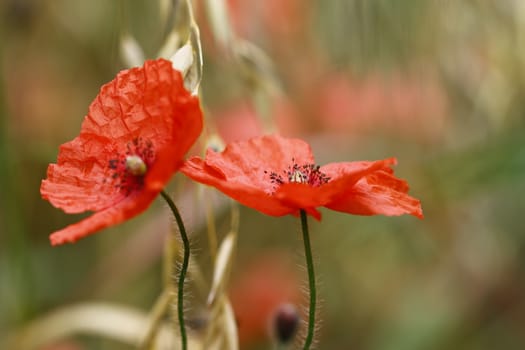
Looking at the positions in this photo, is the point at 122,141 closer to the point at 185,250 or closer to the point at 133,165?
the point at 133,165

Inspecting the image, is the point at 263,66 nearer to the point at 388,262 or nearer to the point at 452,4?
the point at 452,4

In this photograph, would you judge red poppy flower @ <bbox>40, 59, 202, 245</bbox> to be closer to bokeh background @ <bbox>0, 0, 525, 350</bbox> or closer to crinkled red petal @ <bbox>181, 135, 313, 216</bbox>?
crinkled red petal @ <bbox>181, 135, 313, 216</bbox>

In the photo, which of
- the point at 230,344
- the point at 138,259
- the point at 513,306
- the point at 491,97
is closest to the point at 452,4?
the point at 491,97

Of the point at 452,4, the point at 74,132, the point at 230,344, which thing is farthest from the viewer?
the point at 74,132

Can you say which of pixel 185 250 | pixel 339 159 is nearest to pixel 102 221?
pixel 185 250

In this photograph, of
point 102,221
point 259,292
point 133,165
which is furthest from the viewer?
point 259,292

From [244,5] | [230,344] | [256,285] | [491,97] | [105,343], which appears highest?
[491,97]

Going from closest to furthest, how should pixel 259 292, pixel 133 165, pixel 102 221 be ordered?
pixel 102 221 → pixel 133 165 → pixel 259 292

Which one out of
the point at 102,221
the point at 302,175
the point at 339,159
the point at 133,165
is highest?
the point at 339,159
